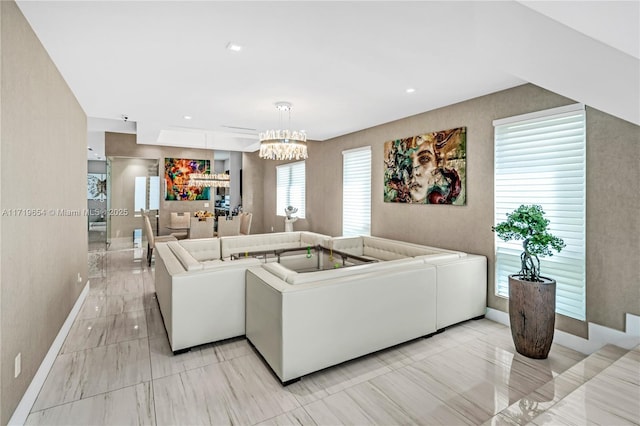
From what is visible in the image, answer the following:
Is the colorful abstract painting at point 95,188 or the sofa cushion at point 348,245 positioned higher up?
the colorful abstract painting at point 95,188

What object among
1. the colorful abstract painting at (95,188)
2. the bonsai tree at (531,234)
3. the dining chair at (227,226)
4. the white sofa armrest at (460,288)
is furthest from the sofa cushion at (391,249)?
the colorful abstract painting at (95,188)

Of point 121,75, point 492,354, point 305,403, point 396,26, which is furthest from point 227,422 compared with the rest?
point 121,75

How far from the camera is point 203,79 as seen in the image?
10.8 ft

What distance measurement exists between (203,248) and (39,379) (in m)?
2.65

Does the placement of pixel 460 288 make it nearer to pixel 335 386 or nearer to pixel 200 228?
pixel 335 386

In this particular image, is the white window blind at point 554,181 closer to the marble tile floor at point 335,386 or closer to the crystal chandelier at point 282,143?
the marble tile floor at point 335,386

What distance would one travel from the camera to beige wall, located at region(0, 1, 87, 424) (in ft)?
6.04

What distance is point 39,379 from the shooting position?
92.8 inches

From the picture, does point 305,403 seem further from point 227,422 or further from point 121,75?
point 121,75

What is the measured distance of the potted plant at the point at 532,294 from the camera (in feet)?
9.26

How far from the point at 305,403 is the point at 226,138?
25.4 ft

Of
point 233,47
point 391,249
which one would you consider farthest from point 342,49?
point 391,249

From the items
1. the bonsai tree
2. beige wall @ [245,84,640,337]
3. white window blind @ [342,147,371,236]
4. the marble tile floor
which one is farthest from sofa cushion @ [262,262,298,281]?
white window blind @ [342,147,371,236]

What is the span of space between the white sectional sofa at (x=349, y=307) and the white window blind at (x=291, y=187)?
4456 mm
